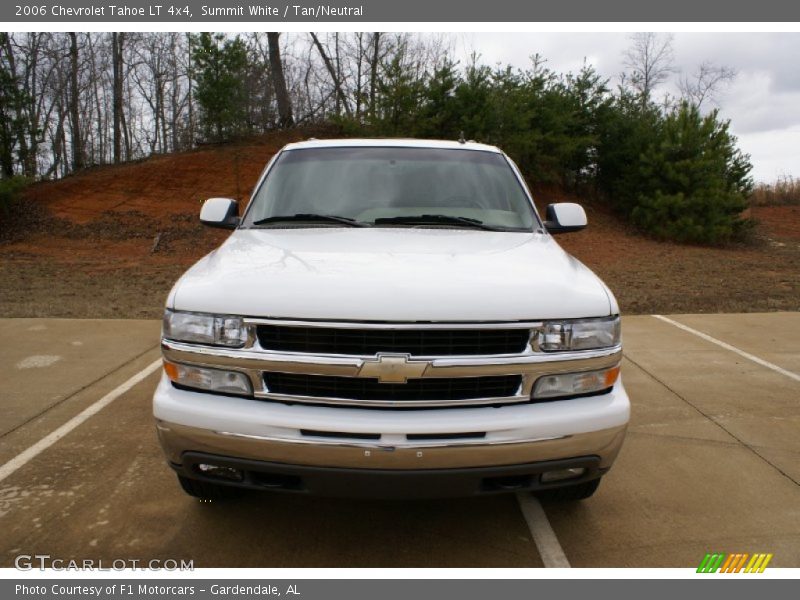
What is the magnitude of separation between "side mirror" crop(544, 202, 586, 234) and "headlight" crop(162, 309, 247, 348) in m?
2.35

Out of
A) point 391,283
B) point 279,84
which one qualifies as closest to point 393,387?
point 391,283

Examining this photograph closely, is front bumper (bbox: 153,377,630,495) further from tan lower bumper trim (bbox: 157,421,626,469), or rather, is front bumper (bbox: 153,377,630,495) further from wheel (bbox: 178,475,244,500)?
wheel (bbox: 178,475,244,500)

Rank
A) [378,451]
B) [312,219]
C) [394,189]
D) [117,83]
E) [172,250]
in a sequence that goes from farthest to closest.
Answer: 1. [117,83]
2. [172,250]
3. [394,189]
4. [312,219]
5. [378,451]

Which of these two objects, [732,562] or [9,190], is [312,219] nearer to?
[732,562]

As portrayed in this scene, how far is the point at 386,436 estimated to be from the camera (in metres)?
2.48

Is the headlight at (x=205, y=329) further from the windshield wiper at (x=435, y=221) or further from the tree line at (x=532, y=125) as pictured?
the tree line at (x=532, y=125)

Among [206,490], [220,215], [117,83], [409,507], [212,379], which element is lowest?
[409,507]

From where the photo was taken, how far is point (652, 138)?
20.5 m

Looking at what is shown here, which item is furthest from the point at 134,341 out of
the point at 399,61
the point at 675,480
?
the point at 399,61

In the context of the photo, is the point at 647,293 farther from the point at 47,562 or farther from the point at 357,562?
the point at 47,562

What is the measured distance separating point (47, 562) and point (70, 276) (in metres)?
11.3

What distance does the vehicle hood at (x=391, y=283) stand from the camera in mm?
2547

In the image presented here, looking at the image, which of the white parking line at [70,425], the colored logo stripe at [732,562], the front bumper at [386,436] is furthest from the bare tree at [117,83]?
the colored logo stripe at [732,562]

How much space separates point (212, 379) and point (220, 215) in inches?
68.1
